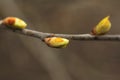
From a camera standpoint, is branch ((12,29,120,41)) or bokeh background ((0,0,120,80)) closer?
branch ((12,29,120,41))

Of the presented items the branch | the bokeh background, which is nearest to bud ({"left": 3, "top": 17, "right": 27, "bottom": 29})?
the branch

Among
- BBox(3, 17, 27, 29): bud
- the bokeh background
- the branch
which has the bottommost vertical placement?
the branch

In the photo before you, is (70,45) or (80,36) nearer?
(80,36)

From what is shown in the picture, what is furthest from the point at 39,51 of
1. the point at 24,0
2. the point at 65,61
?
the point at 24,0

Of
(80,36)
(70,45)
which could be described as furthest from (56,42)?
(70,45)

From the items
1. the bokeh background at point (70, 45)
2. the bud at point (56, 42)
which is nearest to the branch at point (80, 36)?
the bud at point (56, 42)

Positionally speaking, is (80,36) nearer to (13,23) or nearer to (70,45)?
(13,23)

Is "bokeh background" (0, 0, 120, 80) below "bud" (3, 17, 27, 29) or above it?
above

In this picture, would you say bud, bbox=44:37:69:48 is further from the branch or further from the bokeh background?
the bokeh background

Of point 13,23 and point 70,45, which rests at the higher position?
point 70,45
